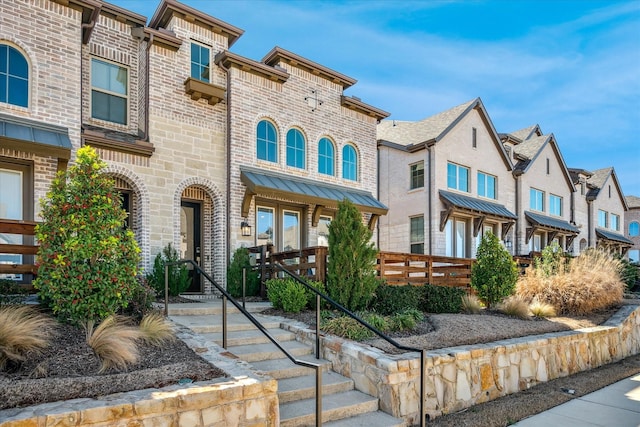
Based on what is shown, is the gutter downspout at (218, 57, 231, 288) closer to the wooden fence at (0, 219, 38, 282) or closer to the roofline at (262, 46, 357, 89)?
the roofline at (262, 46, 357, 89)

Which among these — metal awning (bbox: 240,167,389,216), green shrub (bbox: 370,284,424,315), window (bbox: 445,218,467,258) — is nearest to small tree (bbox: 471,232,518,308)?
green shrub (bbox: 370,284,424,315)

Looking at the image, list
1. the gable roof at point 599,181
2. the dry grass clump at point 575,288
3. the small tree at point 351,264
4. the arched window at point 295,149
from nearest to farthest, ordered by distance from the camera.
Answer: the small tree at point 351,264, the dry grass clump at point 575,288, the arched window at point 295,149, the gable roof at point 599,181

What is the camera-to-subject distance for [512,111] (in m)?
26.9

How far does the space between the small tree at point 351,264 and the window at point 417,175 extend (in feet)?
30.9

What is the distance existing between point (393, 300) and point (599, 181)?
25333 millimetres

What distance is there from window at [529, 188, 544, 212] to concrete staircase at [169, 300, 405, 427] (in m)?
18.1

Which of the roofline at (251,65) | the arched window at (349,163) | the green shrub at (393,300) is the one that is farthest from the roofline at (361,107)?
the green shrub at (393,300)

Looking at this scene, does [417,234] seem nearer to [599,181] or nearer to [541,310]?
[541,310]

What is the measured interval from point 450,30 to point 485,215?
7511mm

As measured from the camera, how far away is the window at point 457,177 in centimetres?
1750

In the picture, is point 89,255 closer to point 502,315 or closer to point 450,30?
point 502,315

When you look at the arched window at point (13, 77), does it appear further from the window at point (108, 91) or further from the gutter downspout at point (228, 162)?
the gutter downspout at point (228, 162)

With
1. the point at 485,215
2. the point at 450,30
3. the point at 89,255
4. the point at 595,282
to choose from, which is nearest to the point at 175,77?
the point at 89,255

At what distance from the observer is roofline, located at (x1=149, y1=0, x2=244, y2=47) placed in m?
11.0
